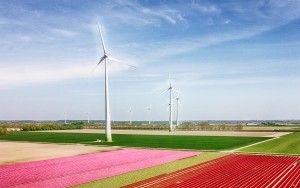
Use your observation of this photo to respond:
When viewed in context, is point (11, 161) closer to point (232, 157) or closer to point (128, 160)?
point (128, 160)

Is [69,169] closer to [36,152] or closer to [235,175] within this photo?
[235,175]

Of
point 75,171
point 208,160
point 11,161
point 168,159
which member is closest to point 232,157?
point 208,160

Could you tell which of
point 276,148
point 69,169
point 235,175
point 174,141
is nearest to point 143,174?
point 69,169

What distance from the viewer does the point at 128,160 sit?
3981 centimetres

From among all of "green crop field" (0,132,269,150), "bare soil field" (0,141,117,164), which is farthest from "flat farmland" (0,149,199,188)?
"green crop field" (0,132,269,150)

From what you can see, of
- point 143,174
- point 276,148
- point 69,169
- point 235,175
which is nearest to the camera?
point 235,175

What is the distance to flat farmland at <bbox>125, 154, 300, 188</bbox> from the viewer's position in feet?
85.5

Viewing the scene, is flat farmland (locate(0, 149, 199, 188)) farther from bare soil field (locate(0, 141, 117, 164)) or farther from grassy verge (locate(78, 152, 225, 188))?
bare soil field (locate(0, 141, 117, 164))

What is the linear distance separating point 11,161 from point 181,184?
19.4m

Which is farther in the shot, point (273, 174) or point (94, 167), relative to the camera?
point (94, 167)

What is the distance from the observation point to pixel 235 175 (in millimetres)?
30188

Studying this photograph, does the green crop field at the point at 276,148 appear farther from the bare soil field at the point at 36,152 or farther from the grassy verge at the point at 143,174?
the bare soil field at the point at 36,152

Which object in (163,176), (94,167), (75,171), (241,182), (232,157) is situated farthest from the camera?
(232,157)

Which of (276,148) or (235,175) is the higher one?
(276,148)
